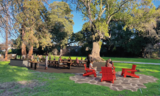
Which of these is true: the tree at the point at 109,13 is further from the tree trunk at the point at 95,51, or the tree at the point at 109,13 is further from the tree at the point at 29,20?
the tree at the point at 29,20

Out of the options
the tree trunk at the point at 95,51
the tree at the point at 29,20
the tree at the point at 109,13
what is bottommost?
the tree trunk at the point at 95,51

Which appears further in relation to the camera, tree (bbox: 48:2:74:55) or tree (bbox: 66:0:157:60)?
tree (bbox: 48:2:74:55)

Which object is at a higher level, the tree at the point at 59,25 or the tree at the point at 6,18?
the tree at the point at 59,25

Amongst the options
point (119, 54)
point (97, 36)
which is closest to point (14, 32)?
point (97, 36)

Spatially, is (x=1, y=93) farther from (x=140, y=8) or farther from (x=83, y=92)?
(x=140, y=8)

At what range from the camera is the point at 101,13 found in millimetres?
20016

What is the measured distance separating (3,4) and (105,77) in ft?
22.3

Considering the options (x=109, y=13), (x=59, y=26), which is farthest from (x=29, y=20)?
(x=59, y=26)

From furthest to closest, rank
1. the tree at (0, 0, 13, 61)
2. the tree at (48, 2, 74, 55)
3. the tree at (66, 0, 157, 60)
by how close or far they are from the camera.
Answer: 1. the tree at (48, 2, 74, 55)
2. the tree at (66, 0, 157, 60)
3. the tree at (0, 0, 13, 61)

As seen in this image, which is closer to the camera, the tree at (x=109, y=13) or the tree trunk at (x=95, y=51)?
the tree at (x=109, y=13)

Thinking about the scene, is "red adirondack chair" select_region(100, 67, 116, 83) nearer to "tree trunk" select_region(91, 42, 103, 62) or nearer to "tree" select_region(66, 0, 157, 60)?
"tree" select_region(66, 0, 157, 60)

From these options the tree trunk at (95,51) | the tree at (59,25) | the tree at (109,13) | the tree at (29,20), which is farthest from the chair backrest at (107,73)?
the tree at (59,25)

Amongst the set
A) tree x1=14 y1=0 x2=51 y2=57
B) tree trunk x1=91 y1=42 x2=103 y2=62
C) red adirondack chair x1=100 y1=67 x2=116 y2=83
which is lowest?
red adirondack chair x1=100 y1=67 x2=116 y2=83

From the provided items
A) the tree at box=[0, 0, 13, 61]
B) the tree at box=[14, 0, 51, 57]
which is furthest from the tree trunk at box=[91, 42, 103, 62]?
the tree at box=[0, 0, 13, 61]
